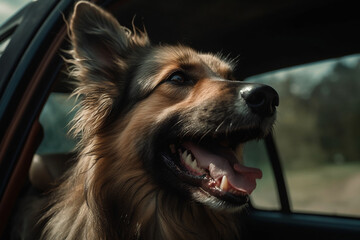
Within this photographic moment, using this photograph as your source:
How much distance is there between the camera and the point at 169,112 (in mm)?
2426

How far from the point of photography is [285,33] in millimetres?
3682

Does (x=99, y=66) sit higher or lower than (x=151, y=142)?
higher

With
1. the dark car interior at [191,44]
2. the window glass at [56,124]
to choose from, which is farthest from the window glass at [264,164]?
the window glass at [56,124]

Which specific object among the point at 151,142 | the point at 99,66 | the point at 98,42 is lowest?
the point at 151,142

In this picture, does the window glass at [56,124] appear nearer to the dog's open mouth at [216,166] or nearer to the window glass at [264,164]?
the dog's open mouth at [216,166]

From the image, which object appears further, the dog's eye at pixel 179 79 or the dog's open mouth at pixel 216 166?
the dog's eye at pixel 179 79

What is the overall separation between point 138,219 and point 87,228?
33cm

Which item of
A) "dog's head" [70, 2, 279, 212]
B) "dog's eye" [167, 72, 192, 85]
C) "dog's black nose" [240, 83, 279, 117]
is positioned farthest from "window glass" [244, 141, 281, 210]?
"dog's black nose" [240, 83, 279, 117]

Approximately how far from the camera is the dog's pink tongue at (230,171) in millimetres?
2127

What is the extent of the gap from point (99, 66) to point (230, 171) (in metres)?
1.22

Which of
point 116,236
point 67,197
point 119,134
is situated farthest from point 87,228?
point 119,134

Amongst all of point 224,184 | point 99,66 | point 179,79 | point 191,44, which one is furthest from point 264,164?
point 99,66

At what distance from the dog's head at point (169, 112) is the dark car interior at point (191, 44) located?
0.82ft

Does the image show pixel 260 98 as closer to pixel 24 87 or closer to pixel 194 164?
pixel 194 164
